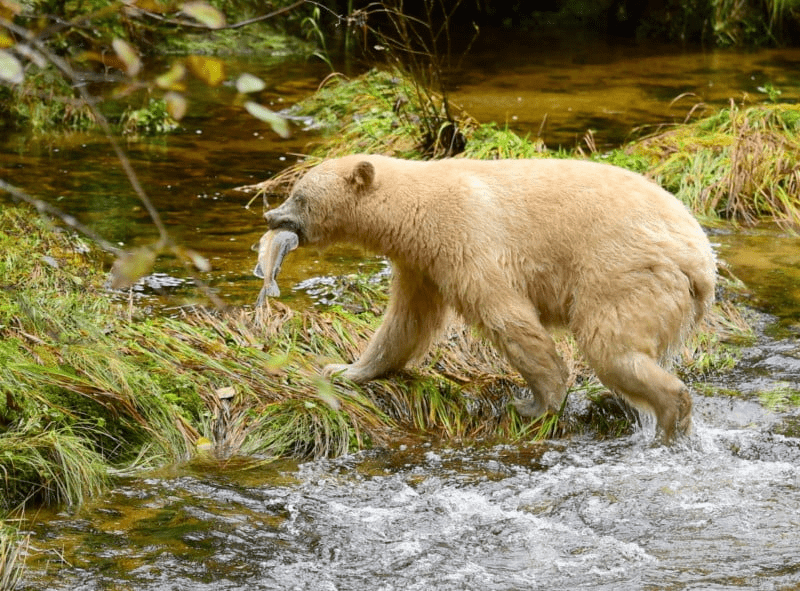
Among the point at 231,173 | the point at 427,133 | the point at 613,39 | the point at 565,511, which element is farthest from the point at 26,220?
the point at 613,39

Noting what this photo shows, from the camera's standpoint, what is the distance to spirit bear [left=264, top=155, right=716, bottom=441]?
19.0ft

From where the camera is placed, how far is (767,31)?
19125mm

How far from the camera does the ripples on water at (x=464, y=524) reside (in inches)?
178

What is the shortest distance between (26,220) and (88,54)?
6893mm

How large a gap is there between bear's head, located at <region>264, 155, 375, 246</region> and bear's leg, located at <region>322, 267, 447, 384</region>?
0.50 metres

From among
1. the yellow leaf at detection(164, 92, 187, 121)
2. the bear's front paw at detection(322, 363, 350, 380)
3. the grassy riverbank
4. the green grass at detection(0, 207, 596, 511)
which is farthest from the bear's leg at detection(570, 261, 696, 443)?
the yellow leaf at detection(164, 92, 187, 121)

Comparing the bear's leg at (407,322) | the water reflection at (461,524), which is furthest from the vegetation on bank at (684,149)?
the water reflection at (461,524)

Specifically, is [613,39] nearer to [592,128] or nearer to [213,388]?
[592,128]

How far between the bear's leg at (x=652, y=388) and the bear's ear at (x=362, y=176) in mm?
1684

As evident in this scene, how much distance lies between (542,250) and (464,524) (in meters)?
1.70

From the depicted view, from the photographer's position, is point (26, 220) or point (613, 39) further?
point (613, 39)

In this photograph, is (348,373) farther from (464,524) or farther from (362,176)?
(464,524)

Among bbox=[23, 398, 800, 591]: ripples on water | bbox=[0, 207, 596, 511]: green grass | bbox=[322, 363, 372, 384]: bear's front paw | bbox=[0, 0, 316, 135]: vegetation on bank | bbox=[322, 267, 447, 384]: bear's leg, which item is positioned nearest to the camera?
bbox=[0, 0, 316, 135]: vegetation on bank

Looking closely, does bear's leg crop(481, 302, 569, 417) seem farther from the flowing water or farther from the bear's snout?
the bear's snout
